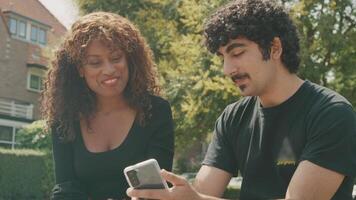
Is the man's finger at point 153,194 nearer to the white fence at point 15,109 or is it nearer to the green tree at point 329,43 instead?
the green tree at point 329,43

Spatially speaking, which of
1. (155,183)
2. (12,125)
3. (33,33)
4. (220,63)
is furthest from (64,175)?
(33,33)

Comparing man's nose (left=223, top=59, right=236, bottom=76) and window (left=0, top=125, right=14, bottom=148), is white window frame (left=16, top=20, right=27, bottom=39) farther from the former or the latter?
man's nose (left=223, top=59, right=236, bottom=76)

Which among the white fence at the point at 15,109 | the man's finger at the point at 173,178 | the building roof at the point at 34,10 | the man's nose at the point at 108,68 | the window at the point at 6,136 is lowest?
the window at the point at 6,136

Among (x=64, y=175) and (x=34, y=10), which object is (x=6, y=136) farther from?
(x=64, y=175)

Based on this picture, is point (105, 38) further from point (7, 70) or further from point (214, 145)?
point (7, 70)

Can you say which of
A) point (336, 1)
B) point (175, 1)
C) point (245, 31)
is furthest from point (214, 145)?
point (175, 1)

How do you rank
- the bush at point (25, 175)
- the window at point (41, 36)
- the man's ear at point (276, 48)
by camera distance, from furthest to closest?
the window at point (41, 36)
the bush at point (25, 175)
the man's ear at point (276, 48)

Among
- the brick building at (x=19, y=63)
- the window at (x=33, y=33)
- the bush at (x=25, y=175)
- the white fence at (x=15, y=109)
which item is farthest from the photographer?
the window at (x=33, y=33)

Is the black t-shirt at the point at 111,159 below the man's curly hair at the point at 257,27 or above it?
below

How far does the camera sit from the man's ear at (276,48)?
3.09m

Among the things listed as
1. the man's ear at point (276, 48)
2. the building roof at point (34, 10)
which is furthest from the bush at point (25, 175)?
the building roof at point (34, 10)

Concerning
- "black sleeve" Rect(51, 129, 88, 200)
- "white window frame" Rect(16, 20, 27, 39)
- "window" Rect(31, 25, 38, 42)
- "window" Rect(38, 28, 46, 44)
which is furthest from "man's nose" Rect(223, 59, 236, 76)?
"window" Rect(38, 28, 46, 44)

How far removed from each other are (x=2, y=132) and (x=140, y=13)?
1619 cm

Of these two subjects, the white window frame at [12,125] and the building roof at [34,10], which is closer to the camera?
the white window frame at [12,125]
